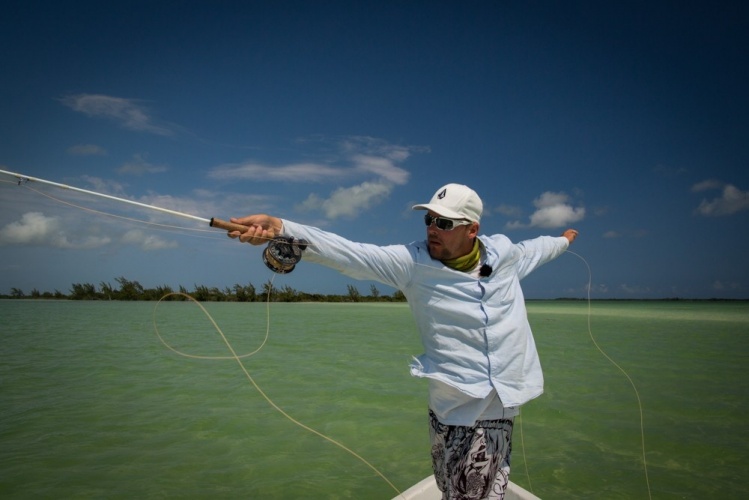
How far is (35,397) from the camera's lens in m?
6.71

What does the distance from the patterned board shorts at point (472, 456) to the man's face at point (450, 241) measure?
83cm

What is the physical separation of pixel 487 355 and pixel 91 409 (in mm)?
6168

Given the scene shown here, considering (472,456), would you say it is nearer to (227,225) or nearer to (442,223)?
(442,223)

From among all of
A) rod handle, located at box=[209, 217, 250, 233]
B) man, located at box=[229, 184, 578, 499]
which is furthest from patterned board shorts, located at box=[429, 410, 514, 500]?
rod handle, located at box=[209, 217, 250, 233]

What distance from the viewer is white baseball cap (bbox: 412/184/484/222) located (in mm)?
2208

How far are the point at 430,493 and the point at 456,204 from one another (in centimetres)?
224

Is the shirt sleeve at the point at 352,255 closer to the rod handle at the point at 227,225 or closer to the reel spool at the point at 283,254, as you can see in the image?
the reel spool at the point at 283,254

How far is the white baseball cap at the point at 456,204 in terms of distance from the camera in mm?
2208

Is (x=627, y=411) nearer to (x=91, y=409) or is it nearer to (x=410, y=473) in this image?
(x=410, y=473)

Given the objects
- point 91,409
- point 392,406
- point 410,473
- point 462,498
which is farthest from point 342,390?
point 462,498

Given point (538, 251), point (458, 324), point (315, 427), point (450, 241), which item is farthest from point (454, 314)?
point (315, 427)

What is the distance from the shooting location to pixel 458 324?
2195mm

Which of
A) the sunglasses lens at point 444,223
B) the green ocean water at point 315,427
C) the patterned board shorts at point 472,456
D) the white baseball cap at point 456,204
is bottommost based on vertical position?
the green ocean water at point 315,427

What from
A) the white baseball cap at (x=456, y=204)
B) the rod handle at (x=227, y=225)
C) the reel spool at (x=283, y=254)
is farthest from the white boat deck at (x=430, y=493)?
the rod handle at (x=227, y=225)
